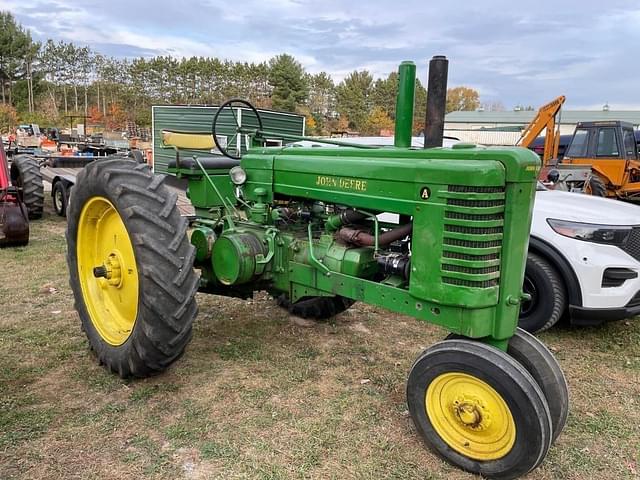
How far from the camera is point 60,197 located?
28.5 ft

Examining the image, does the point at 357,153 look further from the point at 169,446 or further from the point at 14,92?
the point at 14,92

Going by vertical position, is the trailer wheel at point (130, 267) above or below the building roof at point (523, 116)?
below

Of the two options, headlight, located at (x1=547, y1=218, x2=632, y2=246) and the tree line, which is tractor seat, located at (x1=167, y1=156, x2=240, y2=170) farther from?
the tree line

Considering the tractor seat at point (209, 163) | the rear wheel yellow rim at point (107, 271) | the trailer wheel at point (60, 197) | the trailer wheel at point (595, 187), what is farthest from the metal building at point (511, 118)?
the rear wheel yellow rim at point (107, 271)

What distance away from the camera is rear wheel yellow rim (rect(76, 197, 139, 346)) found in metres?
3.24

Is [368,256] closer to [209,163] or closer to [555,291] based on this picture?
[209,163]

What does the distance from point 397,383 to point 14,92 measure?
4616 cm

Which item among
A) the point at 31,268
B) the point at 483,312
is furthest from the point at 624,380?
the point at 31,268

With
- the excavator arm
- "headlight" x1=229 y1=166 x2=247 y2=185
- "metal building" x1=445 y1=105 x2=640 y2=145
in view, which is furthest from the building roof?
"headlight" x1=229 y1=166 x2=247 y2=185

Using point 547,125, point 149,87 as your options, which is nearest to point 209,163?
point 547,125

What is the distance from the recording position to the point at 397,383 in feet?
11.0

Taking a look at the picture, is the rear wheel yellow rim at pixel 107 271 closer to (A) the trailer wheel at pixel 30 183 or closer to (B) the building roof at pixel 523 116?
(A) the trailer wheel at pixel 30 183

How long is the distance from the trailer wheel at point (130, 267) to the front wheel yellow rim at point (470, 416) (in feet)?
4.45

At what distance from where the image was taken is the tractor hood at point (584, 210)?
4078 millimetres
